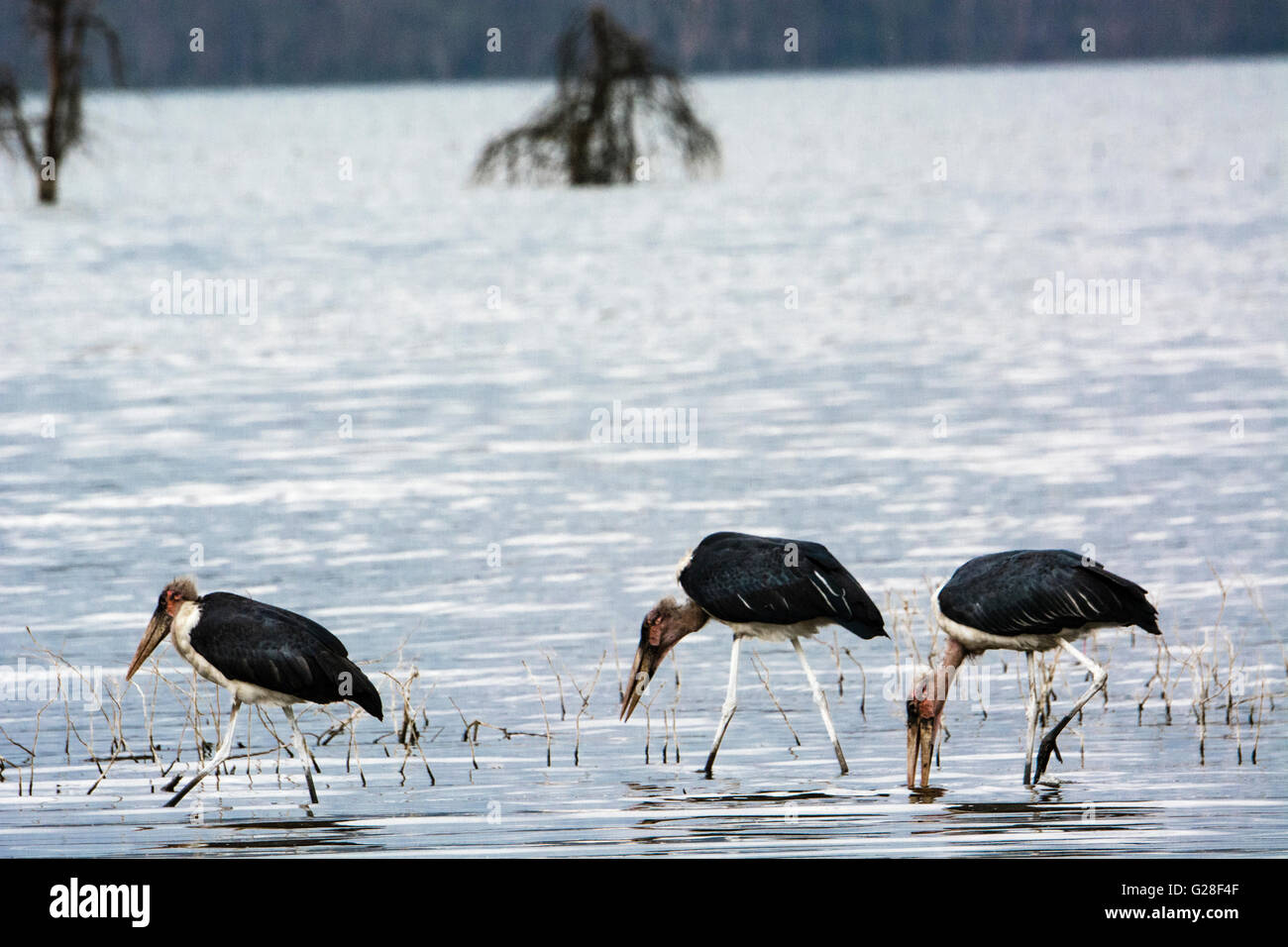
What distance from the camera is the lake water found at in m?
10.9

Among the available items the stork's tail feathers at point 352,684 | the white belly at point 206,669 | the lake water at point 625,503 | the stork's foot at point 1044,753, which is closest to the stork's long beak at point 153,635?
the white belly at point 206,669

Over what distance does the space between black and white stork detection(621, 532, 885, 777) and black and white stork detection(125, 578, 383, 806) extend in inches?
70.4

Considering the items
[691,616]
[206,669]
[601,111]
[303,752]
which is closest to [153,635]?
[206,669]

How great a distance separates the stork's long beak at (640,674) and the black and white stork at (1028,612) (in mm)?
1608

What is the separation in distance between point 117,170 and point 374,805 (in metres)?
93.5

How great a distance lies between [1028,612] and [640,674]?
2264 mm

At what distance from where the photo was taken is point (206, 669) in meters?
10.9

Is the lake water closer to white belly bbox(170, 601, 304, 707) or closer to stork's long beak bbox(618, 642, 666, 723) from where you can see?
stork's long beak bbox(618, 642, 666, 723)

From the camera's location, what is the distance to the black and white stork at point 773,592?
36.7 feet

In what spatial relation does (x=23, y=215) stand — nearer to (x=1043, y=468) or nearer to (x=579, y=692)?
(x=1043, y=468)

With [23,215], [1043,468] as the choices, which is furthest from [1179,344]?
[23,215]

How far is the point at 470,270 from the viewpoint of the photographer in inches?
1778

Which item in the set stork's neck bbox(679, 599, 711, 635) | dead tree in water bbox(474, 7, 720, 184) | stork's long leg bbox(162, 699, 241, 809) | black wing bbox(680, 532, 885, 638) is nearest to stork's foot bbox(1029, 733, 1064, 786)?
black wing bbox(680, 532, 885, 638)

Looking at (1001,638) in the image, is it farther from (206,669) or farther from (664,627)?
(206,669)
